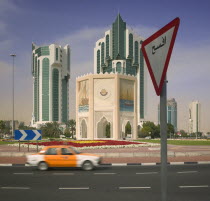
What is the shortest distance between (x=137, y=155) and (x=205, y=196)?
14.2 meters

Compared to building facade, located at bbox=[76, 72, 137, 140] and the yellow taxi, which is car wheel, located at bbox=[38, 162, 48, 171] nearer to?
the yellow taxi

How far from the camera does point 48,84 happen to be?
177 m

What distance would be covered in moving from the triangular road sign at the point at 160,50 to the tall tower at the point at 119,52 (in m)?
160

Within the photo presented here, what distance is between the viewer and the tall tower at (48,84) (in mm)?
177000

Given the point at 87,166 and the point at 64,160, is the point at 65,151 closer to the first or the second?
the point at 64,160

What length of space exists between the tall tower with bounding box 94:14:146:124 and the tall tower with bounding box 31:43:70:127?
2419 centimetres

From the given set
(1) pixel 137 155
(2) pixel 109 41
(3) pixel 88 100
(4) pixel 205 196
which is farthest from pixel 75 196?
(2) pixel 109 41

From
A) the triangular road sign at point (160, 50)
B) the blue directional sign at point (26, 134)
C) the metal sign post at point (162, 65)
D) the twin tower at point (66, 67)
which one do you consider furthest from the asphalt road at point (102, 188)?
the twin tower at point (66, 67)

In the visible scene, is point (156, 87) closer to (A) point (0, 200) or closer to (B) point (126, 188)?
(A) point (0, 200)

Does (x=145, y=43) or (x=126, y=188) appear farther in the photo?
(x=126, y=188)

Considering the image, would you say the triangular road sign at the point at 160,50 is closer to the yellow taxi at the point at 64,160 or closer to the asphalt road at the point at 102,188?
the asphalt road at the point at 102,188

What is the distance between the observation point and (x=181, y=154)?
2391cm

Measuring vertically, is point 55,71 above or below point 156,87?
above

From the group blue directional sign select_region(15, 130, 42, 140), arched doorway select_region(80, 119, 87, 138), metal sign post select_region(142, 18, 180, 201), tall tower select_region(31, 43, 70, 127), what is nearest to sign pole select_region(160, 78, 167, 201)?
metal sign post select_region(142, 18, 180, 201)
